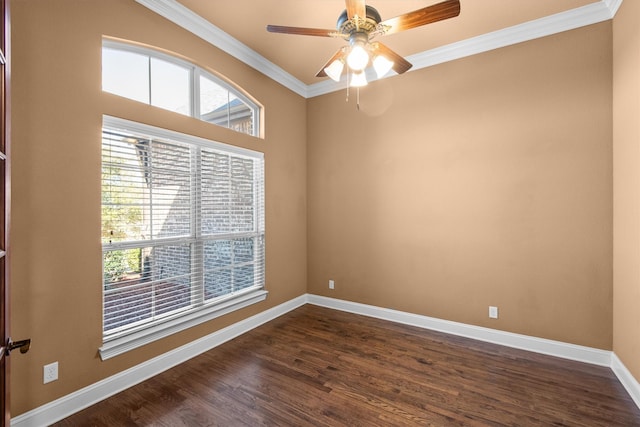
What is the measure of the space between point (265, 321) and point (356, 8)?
3.23 metres

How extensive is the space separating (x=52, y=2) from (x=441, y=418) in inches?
147

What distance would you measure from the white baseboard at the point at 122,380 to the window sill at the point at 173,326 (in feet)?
0.57

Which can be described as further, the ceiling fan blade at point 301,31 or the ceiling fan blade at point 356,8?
the ceiling fan blade at point 301,31

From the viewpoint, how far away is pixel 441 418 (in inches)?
75.7

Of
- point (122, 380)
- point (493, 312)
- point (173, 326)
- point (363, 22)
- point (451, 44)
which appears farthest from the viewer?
point (451, 44)

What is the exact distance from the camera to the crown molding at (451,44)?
2.49 metres

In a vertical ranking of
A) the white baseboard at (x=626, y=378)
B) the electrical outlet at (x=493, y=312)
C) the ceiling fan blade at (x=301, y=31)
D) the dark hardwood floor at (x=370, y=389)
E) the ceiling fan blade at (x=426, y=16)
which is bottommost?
the dark hardwood floor at (x=370, y=389)

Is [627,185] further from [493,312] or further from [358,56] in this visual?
[358,56]

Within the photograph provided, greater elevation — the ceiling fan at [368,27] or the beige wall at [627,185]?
the ceiling fan at [368,27]

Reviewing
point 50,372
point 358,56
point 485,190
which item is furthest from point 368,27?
point 50,372

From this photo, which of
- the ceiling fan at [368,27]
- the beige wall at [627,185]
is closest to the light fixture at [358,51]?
the ceiling fan at [368,27]

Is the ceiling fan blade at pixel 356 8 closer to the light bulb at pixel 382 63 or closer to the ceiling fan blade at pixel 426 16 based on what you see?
the ceiling fan blade at pixel 426 16

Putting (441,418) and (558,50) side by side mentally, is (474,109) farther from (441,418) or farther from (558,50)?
(441,418)

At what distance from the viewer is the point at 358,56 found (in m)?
1.86
